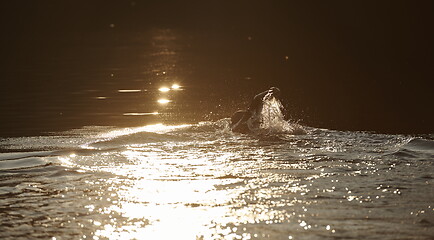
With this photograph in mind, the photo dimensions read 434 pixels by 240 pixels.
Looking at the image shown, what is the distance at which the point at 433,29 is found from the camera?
75.6m

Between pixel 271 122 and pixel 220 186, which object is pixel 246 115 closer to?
pixel 271 122

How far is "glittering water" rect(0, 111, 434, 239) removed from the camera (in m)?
8.92

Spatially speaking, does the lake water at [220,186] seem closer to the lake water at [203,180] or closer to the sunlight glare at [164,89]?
the lake water at [203,180]

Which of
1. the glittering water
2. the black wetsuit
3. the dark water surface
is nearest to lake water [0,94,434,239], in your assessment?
the glittering water

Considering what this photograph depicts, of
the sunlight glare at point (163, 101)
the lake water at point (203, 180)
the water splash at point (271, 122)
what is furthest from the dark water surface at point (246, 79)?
the water splash at point (271, 122)

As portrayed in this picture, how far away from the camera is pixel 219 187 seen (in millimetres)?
10914

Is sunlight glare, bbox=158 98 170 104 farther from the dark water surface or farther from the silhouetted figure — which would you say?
the silhouetted figure

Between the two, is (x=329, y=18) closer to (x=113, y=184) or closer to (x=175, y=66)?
(x=175, y=66)

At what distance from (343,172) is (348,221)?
2744mm

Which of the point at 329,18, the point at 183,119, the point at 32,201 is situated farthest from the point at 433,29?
the point at 32,201

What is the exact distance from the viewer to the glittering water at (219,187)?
29.3ft

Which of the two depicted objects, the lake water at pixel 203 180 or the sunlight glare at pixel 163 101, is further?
the sunlight glare at pixel 163 101

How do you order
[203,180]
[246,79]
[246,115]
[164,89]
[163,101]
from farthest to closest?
[246,79] < [164,89] < [163,101] < [246,115] < [203,180]

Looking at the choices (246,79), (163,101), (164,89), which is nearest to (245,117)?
(163,101)
